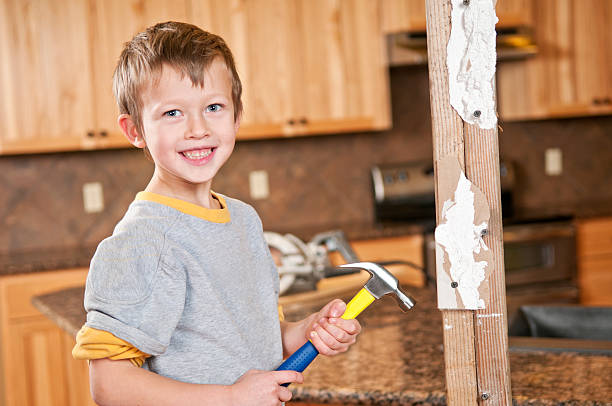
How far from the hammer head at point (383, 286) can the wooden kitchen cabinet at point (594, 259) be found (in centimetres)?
298

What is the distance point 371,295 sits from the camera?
0.89m

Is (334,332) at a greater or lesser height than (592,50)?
lesser

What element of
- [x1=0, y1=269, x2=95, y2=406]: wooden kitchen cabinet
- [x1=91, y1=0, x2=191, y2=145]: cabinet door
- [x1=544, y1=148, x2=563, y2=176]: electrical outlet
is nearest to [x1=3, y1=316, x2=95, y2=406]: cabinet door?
[x1=0, y1=269, x2=95, y2=406]: wooden kitchen cabinet

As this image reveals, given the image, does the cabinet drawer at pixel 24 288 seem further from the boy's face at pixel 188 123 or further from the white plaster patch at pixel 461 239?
the white plaster patch at pixel 461 239

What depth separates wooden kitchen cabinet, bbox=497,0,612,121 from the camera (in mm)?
3805

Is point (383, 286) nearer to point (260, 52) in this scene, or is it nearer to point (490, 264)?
point (490, 264)

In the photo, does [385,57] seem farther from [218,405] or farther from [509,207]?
[218,405]

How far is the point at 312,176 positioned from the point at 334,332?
9.89ft

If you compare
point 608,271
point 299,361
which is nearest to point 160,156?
point 299,361

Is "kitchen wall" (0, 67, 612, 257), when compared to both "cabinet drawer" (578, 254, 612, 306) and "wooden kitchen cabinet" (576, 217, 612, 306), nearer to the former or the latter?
"wooden kitchen cabinet" (576, 217, 612, 306)

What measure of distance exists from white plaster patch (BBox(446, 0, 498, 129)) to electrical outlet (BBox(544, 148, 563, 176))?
371cm

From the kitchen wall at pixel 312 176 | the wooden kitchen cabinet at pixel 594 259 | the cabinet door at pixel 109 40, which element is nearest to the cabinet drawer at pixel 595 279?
the wooden kitchen cabinet at pixel 594 259

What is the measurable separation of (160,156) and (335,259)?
2.33 m

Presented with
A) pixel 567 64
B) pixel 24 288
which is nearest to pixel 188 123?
pixel 24 288
